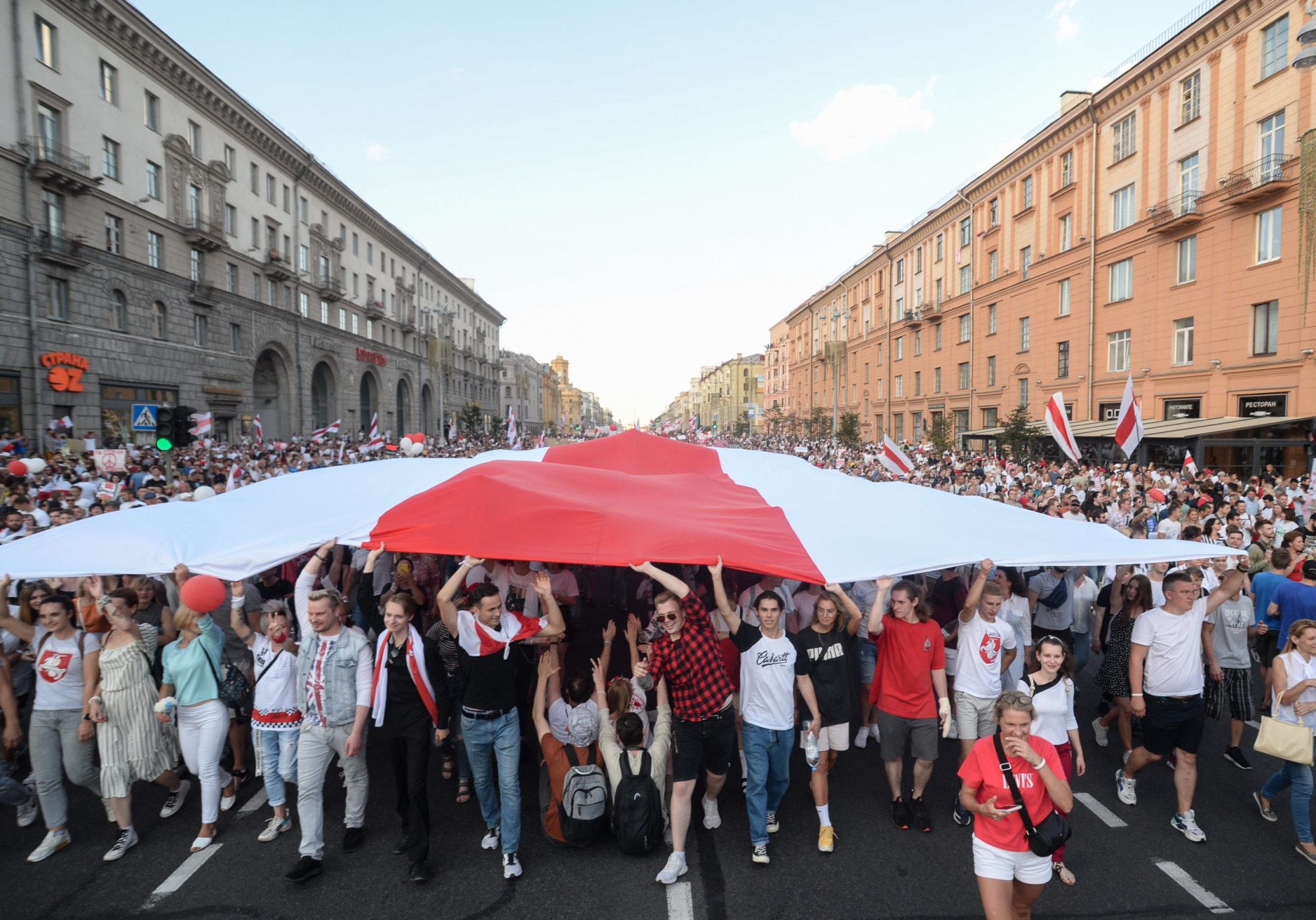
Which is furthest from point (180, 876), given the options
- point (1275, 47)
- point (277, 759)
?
point (1275, 47)

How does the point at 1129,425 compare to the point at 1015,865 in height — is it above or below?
above

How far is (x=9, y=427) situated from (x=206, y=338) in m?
11.6

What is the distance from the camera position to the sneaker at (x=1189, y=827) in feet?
15.9

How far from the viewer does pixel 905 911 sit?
4160mm

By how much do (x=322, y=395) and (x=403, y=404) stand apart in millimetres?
14574

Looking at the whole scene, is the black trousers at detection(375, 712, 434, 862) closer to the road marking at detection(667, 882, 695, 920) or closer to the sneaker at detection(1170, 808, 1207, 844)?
the road marking at detection(667, 882, 695, 920)

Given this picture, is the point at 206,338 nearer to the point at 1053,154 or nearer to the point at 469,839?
the point at 469,839

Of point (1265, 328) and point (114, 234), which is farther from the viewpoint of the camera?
point (114, 234)

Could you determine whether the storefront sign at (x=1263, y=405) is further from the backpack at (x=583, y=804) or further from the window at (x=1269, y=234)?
the backpack at (x=583, y=804)

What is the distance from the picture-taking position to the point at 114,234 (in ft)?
85.9

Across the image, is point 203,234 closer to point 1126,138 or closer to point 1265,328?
point 1126,138

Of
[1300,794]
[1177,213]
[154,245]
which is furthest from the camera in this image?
[154,245]

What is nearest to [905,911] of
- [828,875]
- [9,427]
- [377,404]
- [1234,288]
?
[828,875]

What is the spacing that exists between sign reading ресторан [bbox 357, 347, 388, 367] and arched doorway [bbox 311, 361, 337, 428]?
400 cm
